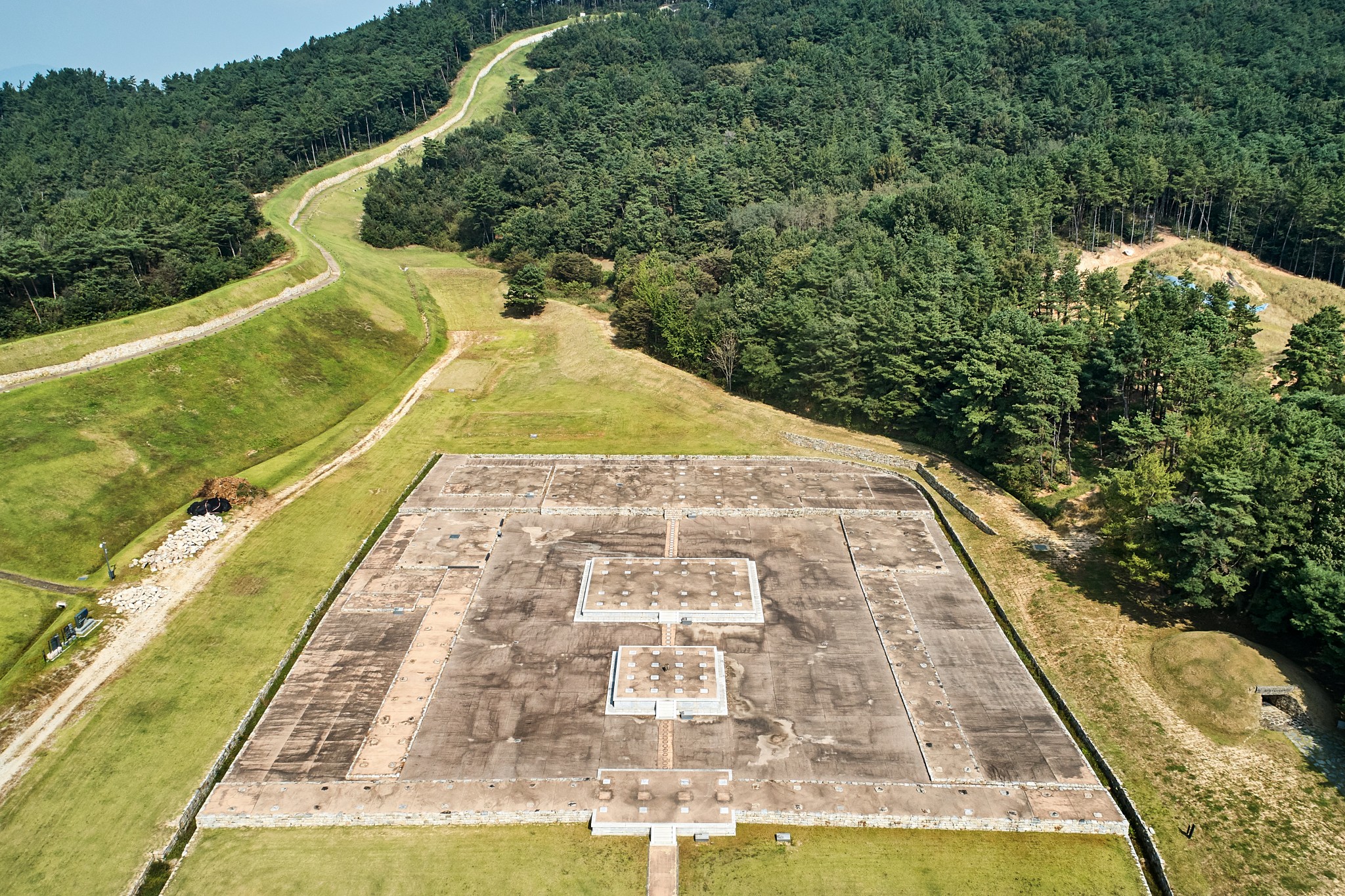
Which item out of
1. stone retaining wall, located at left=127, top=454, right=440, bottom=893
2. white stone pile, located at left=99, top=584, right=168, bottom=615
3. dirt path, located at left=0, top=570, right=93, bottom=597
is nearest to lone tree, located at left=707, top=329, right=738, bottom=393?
stone retaining wall, located at left=127, top=454, right=440, bottom=893

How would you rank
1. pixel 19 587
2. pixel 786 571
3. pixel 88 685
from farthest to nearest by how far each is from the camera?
1. pixel 786 571
2. pixel 19 587
3. pixel 88 685

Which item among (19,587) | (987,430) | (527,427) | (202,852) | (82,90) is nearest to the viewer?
(202,852)

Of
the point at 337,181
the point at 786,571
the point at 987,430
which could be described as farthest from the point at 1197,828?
the point at 337,181

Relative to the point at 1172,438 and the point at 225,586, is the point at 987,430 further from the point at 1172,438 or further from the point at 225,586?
the point at 225,586

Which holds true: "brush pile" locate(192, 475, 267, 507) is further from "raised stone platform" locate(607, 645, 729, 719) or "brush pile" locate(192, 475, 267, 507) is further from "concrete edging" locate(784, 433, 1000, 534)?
"concrete edging" locate(784, 433, 1000, 534)

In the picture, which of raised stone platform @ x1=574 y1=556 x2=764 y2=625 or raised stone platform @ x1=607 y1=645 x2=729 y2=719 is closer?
raised stone platform @ x1=607 y1=645 x2=729 y2=719

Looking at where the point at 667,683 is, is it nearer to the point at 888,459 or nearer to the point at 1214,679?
the point at 1214,679

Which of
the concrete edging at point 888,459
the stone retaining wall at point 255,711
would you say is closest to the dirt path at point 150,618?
the stone retaining wall at point 255,711

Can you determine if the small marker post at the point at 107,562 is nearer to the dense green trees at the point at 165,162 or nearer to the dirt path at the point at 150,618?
the dirt path at the point at 150,618
